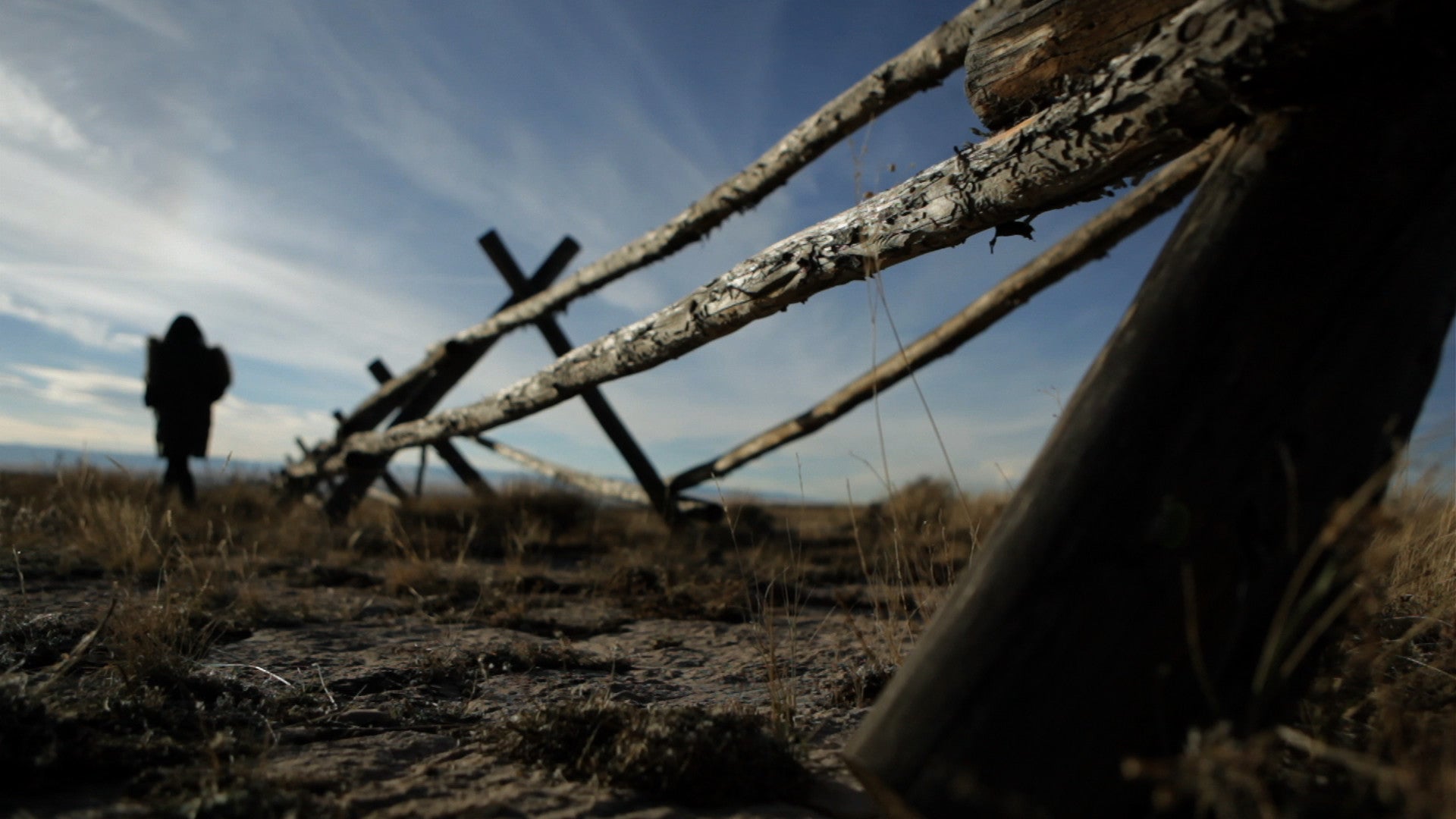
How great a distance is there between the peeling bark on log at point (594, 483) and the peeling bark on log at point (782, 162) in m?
1.89

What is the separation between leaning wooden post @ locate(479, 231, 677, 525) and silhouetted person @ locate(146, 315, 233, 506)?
11.4ft

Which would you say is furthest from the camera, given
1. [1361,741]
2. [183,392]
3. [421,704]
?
[183,392]

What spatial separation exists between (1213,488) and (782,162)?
287 cm

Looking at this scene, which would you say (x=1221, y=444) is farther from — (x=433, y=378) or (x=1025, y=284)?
(x=433, y=378)

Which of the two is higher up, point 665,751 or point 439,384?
point 439,384

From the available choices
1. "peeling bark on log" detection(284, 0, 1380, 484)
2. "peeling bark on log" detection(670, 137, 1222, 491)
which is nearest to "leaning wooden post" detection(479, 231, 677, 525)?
"peeling bark on log" detection(670, 137, 1222, 491)

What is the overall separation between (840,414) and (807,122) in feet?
7.21

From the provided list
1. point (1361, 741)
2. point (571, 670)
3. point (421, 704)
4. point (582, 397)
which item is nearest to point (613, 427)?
point (582, 397)

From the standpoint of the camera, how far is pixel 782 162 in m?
3.56

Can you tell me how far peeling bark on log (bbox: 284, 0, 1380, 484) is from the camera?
3.92 feet

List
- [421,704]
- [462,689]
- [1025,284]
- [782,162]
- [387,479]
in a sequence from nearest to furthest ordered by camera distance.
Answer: [421,704] → [462,689] → [782,162] → [1025,284] → [387,479]

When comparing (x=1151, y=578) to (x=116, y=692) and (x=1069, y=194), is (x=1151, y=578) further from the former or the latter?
(x=116, y=692)

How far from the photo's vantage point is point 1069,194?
1.59 m

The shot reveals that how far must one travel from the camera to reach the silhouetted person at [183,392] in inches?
276
